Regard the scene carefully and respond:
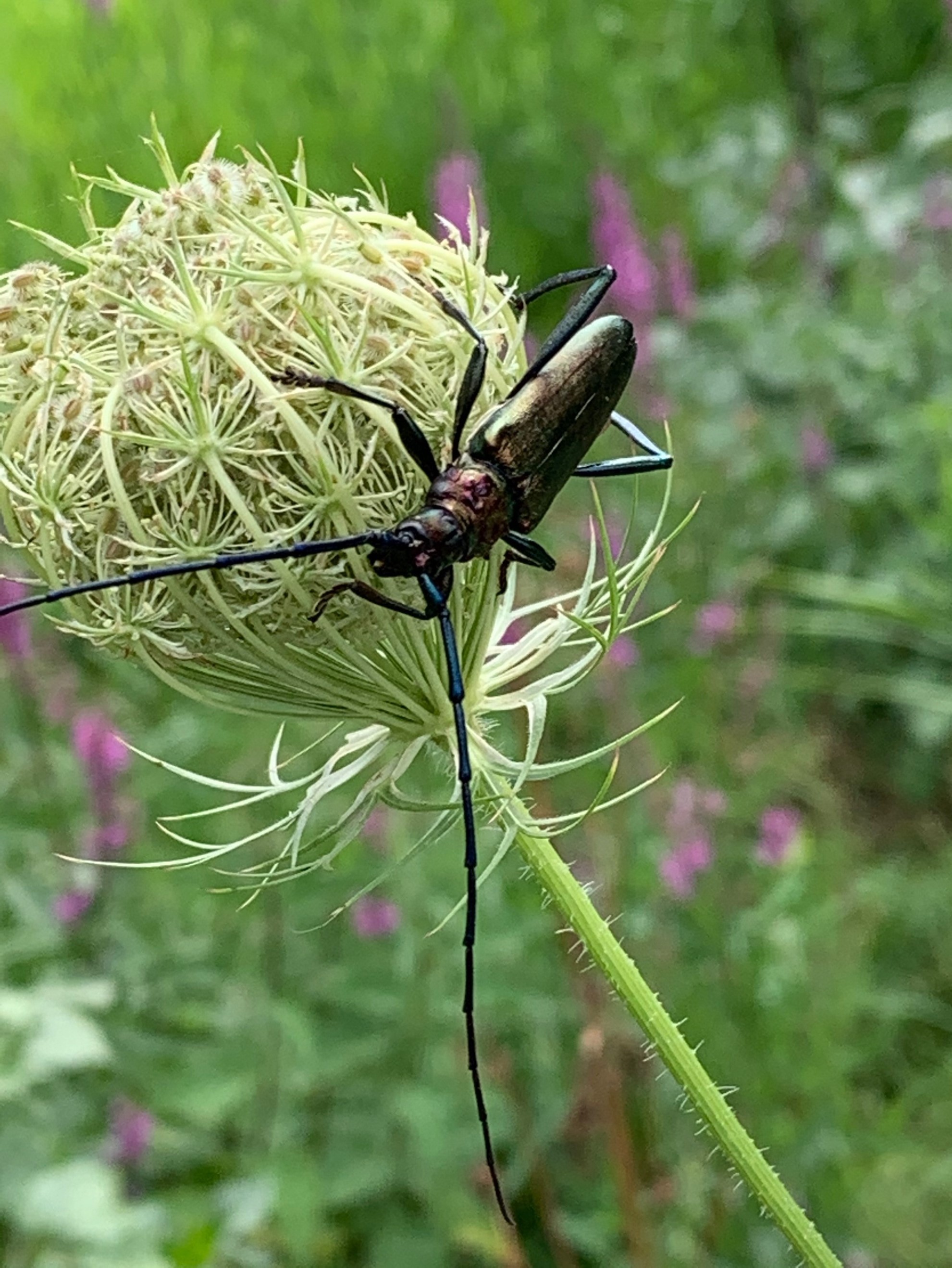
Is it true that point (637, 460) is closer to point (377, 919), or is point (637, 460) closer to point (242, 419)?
point (242, 419)

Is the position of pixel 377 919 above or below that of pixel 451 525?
below

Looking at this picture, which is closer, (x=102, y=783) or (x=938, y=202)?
(x=102, y=783)

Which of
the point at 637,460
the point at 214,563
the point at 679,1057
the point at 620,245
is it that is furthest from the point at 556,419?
the point at 620,245

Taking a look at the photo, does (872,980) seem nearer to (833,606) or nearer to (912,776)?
(912,776)

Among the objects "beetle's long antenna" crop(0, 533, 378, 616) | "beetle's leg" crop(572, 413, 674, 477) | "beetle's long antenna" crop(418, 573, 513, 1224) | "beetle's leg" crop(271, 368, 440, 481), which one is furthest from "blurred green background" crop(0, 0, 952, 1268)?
"beetle's leg" crop(572, 413, 674, 477)

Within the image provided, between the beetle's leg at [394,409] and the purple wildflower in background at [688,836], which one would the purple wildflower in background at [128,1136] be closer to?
the purple wildflower in background at [688,836]

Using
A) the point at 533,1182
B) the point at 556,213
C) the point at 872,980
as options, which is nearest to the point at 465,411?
the point at 533,1182

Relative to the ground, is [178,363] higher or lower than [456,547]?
higher
